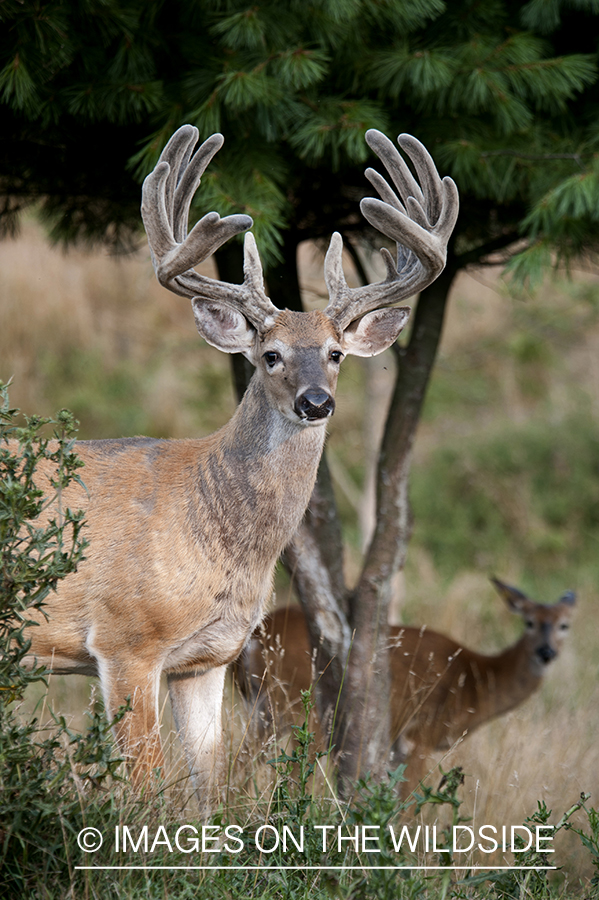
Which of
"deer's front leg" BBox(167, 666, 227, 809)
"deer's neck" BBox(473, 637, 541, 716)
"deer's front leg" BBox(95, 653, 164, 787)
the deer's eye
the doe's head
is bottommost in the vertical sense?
"deer's neck" BBox(473, 637, 541, 716)

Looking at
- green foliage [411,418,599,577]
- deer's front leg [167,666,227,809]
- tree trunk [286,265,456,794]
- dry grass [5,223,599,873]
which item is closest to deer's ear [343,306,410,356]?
tree trunk [286,265,456,794]

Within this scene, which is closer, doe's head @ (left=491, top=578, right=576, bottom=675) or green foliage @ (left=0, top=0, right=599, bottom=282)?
Answer: green foliage @ (left=0, top=0, right=599, bottom=282)

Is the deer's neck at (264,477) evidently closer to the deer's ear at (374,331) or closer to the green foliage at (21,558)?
the deer's ear at (374,331)

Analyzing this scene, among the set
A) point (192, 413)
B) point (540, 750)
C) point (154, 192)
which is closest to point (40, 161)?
point (154, 192)

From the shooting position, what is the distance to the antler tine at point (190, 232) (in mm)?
3756

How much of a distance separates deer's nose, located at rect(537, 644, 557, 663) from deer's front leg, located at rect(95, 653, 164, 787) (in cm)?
416

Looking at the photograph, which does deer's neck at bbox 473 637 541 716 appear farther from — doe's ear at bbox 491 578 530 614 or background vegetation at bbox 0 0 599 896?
doe's ear at bbox 491 578 530 614

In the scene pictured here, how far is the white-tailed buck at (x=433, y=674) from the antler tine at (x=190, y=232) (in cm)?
208

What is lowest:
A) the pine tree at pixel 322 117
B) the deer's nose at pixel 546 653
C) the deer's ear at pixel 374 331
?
the deer's nose at pixel 546 653

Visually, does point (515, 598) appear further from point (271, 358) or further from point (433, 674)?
point (271, 358)

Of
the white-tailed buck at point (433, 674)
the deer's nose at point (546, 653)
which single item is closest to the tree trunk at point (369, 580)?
the white-tailed buck at point (433, 674)

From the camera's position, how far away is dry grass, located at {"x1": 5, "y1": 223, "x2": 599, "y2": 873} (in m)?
11.0

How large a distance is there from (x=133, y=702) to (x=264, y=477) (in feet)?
3.66

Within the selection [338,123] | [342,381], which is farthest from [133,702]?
[342,381]
